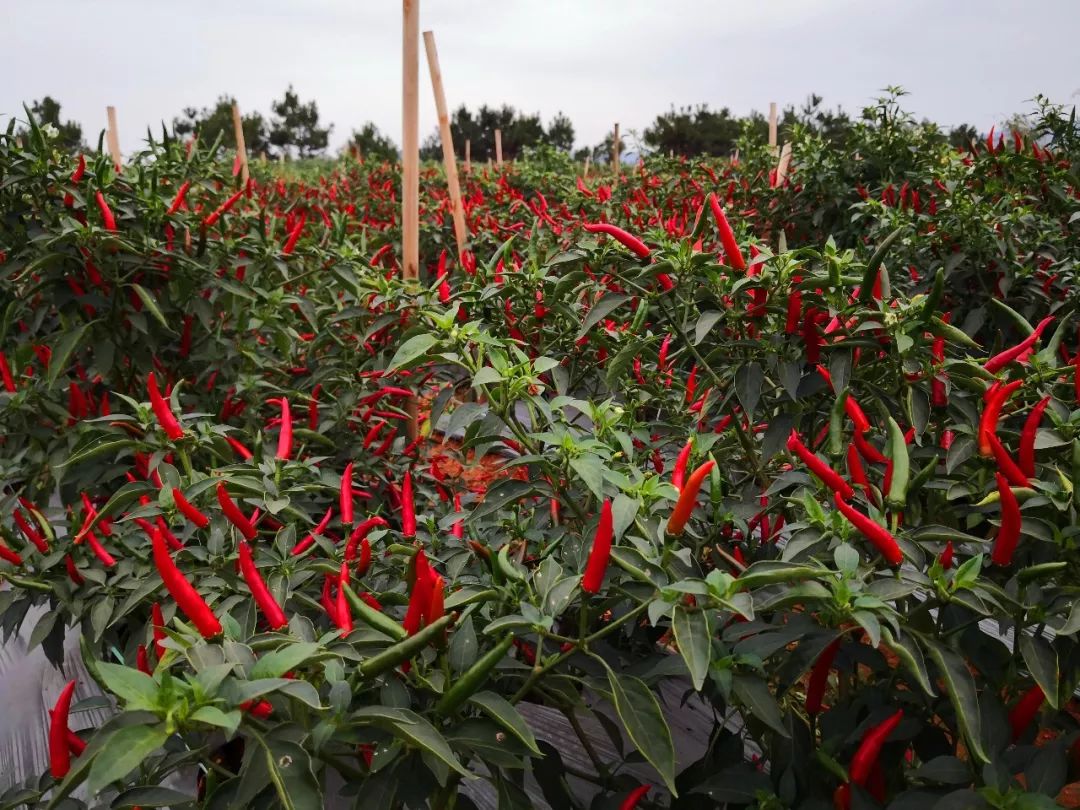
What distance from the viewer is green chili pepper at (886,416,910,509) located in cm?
105

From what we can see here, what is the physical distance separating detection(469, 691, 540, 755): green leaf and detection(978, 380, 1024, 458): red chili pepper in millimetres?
744

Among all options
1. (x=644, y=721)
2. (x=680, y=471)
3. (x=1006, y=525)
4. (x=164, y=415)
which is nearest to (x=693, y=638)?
(x=644, y=721)

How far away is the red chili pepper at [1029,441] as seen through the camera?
1079 mm

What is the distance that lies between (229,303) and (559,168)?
559cm

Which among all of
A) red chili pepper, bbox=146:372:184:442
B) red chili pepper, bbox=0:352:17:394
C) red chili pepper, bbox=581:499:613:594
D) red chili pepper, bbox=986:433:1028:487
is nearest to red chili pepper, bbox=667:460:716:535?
red chili pepper, bbox=581:499:613:594

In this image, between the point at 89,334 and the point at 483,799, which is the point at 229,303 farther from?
the point at 483,799

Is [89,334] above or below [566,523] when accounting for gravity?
above

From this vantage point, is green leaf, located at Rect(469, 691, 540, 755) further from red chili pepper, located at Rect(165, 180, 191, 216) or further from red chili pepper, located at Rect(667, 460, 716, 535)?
red chili pepper, located at Rect(165, 180, 191, 216)

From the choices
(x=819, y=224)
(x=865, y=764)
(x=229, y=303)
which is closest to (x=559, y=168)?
(x=819, y=224)

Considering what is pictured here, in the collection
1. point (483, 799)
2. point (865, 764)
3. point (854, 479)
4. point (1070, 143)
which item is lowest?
point (483, 799)

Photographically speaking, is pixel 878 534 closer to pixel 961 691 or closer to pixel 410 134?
pixel 961 691

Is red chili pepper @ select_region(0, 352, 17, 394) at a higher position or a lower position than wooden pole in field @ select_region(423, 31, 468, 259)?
lower

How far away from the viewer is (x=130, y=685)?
722 millimetres

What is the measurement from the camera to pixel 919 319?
1.15 meters
